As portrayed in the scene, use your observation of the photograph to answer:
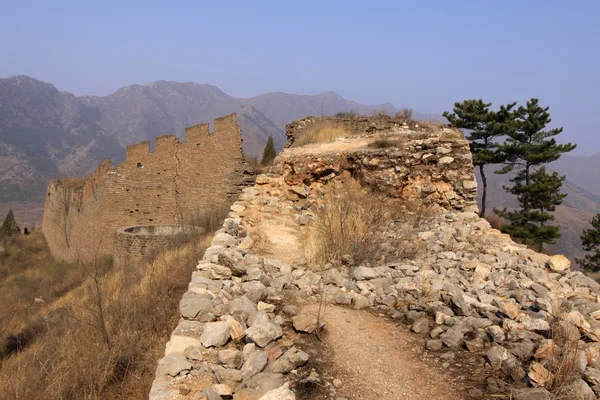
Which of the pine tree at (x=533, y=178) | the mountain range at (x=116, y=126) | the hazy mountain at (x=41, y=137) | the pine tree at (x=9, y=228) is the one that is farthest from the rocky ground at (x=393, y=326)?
the hazy mountain at (x=41, y=137)

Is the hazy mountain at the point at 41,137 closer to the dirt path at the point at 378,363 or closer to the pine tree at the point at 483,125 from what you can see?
the pine tree at the point at 483,125

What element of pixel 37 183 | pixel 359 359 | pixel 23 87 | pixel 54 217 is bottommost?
pixel 37 183

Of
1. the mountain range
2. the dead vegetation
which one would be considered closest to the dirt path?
the dead vegetation

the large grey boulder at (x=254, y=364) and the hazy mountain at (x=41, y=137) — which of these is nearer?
the large grey boulder at (x=254, y=364)

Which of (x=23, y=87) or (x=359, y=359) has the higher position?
(x=23, y=87)

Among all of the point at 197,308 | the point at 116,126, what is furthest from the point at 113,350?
the point at 116,126

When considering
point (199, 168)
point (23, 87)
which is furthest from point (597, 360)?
point (23, 87)

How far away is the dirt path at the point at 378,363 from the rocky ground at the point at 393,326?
0.01 m

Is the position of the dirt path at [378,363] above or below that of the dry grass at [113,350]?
above

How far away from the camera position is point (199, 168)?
14992mm

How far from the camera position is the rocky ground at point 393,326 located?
236cm

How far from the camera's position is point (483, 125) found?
22.5 metres

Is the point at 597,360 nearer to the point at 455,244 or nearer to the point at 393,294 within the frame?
the point at 393,294

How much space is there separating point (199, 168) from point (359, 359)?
514 inches
